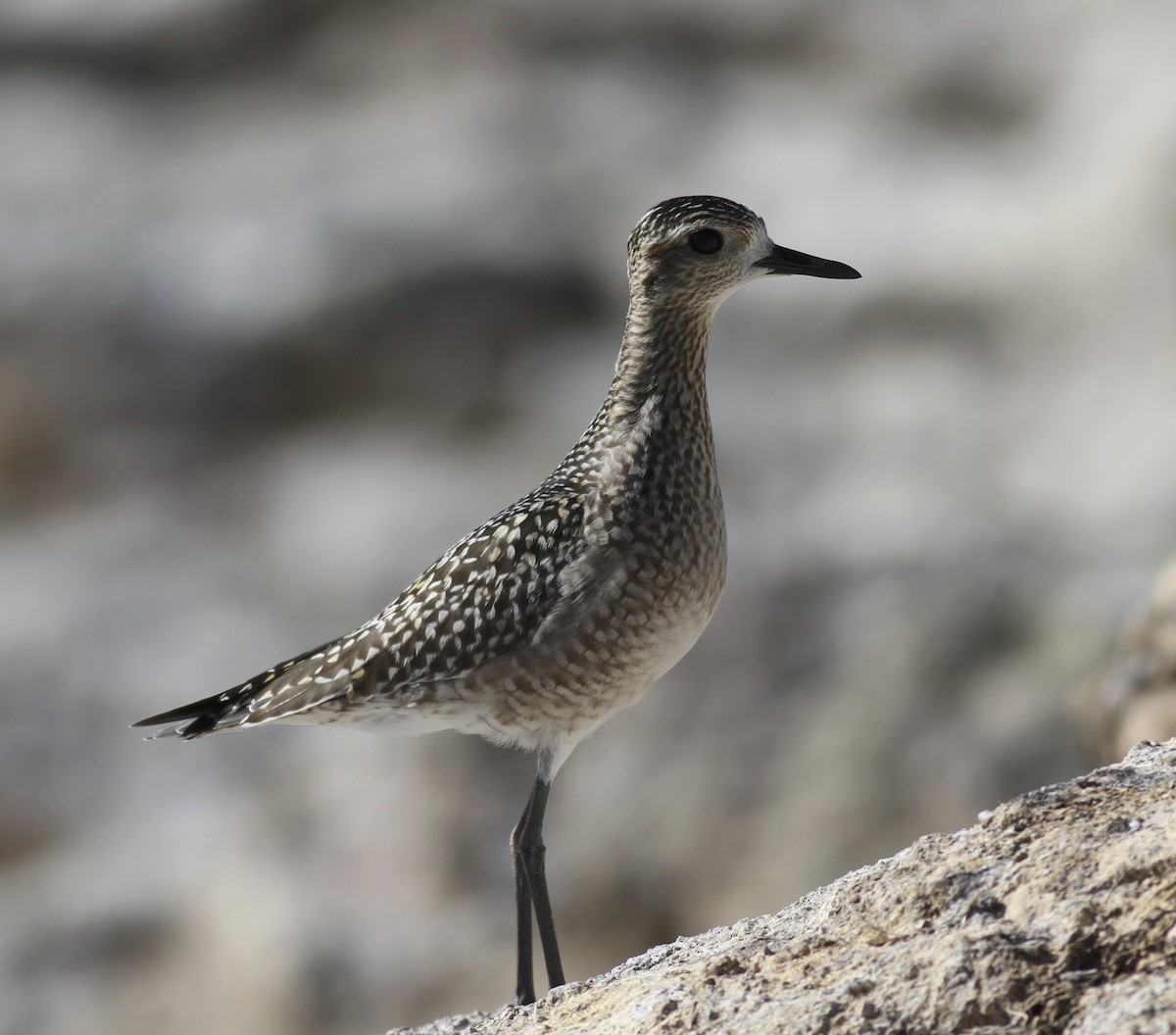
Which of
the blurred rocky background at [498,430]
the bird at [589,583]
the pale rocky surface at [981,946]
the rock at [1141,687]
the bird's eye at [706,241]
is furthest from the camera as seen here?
the blurred rocky background at [498,430]

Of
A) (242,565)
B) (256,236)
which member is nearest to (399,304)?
(256,236)

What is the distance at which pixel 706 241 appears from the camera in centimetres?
609

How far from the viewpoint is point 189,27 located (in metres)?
24.5

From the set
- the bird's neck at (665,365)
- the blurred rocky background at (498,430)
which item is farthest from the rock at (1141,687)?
the blurred rocky background at (498,430)

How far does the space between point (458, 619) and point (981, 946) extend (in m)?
2.72

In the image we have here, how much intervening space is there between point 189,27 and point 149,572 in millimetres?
9009

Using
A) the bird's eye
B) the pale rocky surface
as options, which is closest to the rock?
the pale rocky surface

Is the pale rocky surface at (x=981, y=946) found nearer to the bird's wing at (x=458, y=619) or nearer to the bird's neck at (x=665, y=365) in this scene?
the bird's wing at (x=458, y=619)

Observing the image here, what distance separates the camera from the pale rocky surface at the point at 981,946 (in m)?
3.75

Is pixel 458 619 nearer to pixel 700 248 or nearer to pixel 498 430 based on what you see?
pixel 700 248

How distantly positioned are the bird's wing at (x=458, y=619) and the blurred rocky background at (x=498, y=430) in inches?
288

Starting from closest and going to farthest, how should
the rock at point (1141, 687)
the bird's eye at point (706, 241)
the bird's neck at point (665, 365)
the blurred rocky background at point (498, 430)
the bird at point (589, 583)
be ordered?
the bird at point (589, 583), the bird's eye at point (706, 241), the bird's neck at point (665, 365), the rock at point (1141, 687), the blurred rocky background at point (498, 430)

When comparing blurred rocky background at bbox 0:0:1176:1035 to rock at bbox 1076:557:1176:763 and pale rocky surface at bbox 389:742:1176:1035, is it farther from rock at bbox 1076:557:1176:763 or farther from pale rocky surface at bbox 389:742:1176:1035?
pale rocky surface at bbox 389:742:1176:1035

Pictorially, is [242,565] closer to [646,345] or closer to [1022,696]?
[1022,696]
